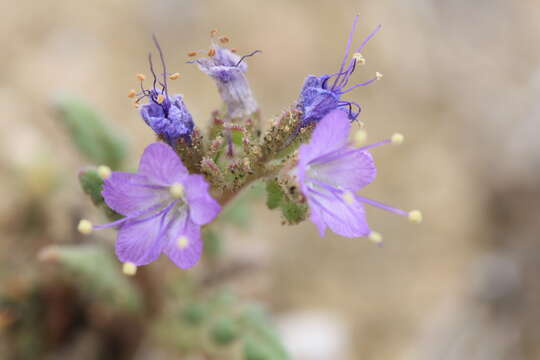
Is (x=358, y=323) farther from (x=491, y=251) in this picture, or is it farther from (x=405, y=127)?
(x=405, y=127)

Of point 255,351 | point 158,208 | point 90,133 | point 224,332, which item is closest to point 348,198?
point 158,208

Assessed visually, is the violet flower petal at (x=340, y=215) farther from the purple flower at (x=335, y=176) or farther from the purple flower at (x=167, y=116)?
the purple flower at (x=167, y=116)

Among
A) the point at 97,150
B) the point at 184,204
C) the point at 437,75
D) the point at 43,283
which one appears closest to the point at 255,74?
the point at 437,75

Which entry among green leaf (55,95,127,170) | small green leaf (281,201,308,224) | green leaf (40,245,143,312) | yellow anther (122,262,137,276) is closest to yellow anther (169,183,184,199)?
yellow anther (122,262,137,276)

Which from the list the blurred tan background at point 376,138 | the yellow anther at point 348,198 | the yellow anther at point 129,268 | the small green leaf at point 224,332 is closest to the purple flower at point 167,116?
the yellow anther at point 129,268

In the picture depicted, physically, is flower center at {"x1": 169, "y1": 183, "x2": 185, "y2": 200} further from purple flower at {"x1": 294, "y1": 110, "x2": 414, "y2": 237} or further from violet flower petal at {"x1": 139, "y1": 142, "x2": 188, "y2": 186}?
purple flower at {"x1": 294, "y1": 110, "x2": 414, "y2": 237}

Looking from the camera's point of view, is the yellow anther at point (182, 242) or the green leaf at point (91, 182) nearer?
the yellow anther at point (182, 242)
